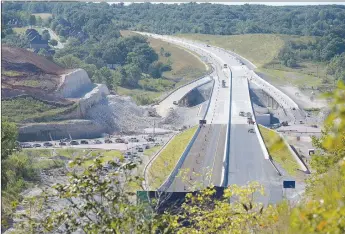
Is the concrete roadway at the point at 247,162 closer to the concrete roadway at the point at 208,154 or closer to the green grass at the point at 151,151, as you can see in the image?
the concrete roadway at the point at 208,154

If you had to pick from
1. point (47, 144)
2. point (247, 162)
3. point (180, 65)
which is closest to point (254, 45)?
point (180, 65)

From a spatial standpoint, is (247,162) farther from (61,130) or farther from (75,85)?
(75,85)

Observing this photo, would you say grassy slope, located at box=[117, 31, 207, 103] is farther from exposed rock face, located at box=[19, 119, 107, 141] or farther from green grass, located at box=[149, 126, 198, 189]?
green grass, located at box=[149, 126, 198, 189]

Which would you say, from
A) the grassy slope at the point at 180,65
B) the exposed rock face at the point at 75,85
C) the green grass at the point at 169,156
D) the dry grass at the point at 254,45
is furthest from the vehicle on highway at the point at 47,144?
the dry grass at the point at 254,45

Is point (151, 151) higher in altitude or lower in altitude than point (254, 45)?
lower

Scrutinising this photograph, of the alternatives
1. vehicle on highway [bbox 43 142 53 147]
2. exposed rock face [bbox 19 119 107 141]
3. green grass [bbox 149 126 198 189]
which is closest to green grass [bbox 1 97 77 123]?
exposed rock face [bbox 19 119 107 141]

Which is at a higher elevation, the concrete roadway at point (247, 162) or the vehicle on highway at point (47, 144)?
the concrete roadway at point (247, 162)

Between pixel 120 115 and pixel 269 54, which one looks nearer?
pixel 120 115
